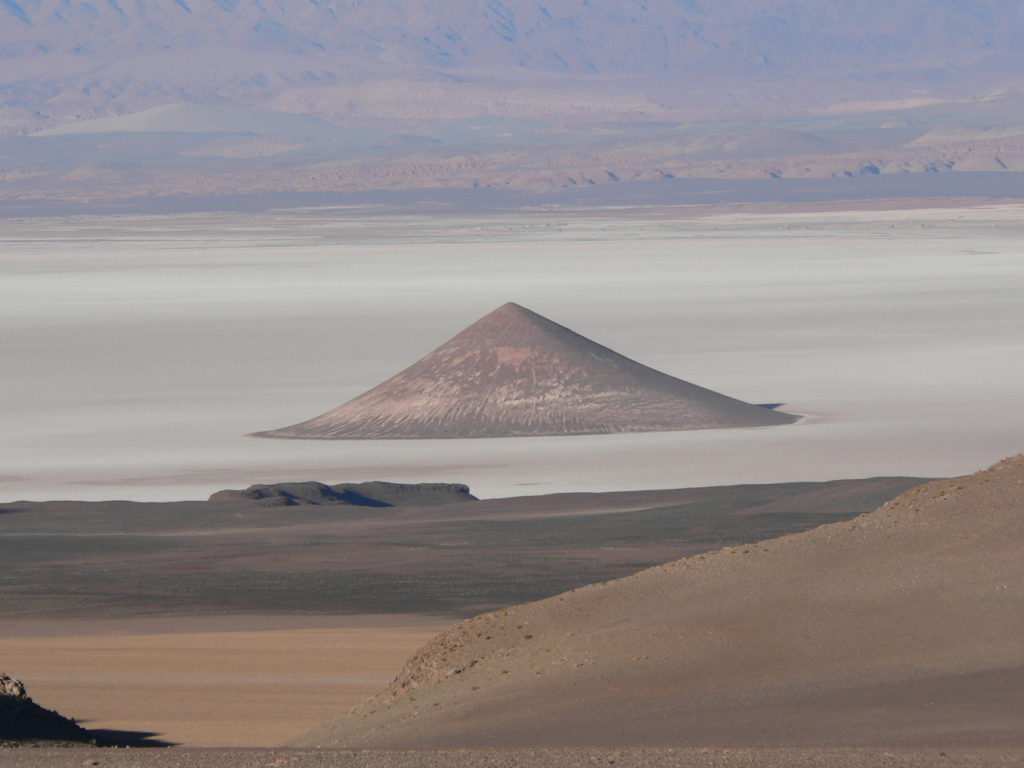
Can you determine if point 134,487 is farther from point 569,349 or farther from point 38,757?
point 38,757

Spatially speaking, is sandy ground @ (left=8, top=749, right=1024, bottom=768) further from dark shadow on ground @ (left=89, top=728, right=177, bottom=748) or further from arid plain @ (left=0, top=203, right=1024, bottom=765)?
dark shadow on ground @ (left=89, top=728, right=177, bottom=748)

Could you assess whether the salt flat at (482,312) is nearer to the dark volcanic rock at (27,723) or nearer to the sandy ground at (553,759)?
the dark volcanic rock at (27,723)

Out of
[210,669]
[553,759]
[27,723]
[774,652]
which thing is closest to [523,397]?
[210,669]

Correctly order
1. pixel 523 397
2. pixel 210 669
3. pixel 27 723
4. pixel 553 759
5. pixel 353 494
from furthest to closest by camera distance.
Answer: pixel 523 397 → pixel 353 494 → pixel 210 669 → pixel 27 723 → pixel 553 759

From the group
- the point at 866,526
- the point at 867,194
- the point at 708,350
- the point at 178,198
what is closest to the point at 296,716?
the point at 866,526

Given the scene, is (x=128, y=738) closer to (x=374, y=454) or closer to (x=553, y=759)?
(x=553, y=759)
